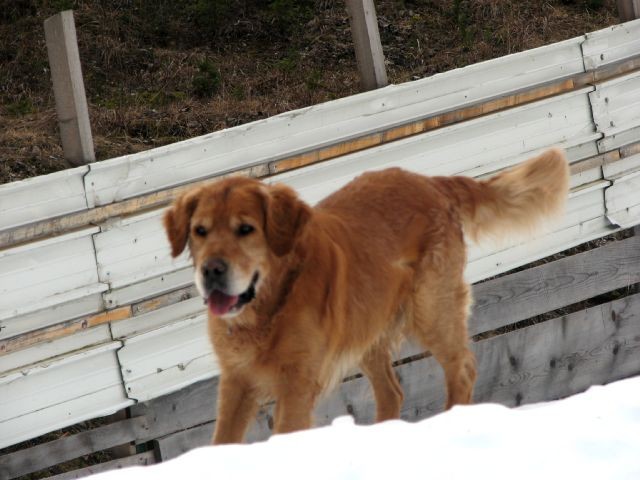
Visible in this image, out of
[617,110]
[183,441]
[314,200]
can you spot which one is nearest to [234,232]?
[314,200]

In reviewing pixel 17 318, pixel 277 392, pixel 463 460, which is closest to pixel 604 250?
pixel 277 392

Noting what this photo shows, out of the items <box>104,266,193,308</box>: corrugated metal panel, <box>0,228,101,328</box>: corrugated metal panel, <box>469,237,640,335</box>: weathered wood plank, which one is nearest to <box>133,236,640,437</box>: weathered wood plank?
<box>469,237,640,335</box>: weathered wood plank

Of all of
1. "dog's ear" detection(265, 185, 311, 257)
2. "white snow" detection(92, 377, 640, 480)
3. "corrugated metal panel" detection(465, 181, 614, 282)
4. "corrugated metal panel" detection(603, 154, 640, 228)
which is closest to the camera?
"white snow" detection(92, 377, 640, 480)

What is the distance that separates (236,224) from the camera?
4461mm

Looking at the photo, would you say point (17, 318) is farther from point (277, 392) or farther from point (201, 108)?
point (201, 108)

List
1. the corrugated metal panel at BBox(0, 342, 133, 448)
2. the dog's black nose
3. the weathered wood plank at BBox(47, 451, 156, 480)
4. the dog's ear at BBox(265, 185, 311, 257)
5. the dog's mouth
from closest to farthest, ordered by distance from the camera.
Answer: the dog's black nose
the dog's mouth
the dog's ear at BBox(265, 185, 311, 257)
the corrugated metal panel at BBox(0, 342, 133, 448)
the weathered wood plank at BBox(47, 451, 156, 480)

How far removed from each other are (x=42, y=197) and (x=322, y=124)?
1.71 m

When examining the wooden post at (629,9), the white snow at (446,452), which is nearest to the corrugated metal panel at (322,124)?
the wooden post at (629,9)

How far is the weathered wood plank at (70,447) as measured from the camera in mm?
5594

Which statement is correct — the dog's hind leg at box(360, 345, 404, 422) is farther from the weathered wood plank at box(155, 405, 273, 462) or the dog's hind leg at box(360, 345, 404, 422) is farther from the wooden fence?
the weathered wood plank at box(155, 405, 273, 462)

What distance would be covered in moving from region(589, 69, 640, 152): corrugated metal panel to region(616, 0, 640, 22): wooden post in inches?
20.2

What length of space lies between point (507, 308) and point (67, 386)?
307 centimetres

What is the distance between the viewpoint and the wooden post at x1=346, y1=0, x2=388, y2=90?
642 centimetres

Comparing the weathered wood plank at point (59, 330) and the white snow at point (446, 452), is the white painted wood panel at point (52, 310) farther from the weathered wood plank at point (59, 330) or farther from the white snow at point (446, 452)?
the white snow at point (446, 452)
